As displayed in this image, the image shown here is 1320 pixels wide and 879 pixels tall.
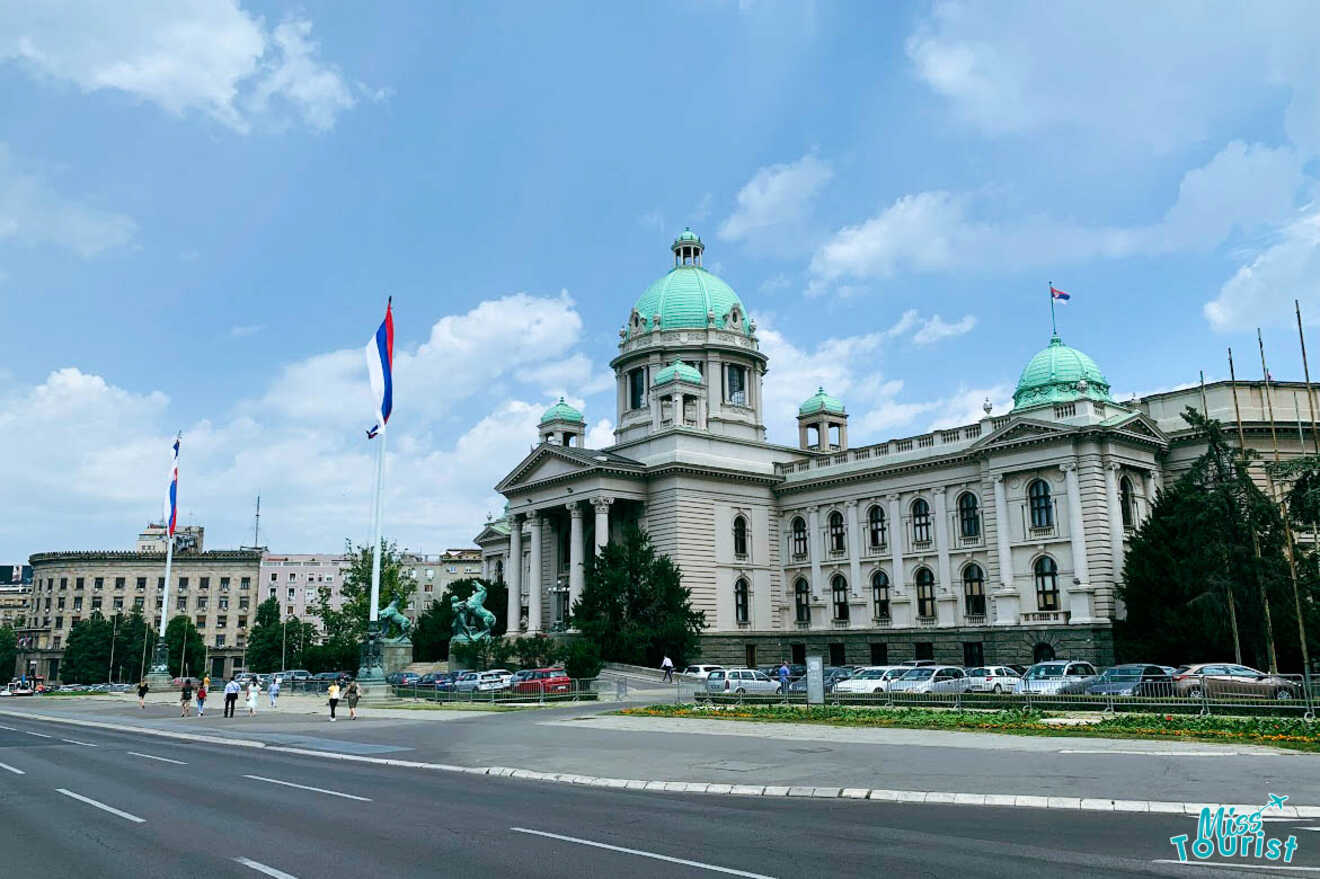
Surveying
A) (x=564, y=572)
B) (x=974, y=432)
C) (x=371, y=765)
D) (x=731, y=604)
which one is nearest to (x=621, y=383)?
(x=564, y=572)

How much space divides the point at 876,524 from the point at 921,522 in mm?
3783

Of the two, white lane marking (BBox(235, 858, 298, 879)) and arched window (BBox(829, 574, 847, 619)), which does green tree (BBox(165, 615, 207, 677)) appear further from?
white lane marking (BBox(235, 858, 298, 879))

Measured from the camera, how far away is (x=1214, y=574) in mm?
46969

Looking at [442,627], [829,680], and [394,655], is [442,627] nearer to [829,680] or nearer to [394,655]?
[394,655]

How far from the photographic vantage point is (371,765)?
82.0 ft

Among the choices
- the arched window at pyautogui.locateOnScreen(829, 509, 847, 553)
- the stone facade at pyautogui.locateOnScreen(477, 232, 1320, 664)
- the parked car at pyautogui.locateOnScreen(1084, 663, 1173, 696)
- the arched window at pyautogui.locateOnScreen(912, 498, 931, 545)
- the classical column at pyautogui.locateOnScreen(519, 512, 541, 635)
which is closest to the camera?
the parked car at pyautogui.locateOnScreen(1084, 663, 1173, 696)

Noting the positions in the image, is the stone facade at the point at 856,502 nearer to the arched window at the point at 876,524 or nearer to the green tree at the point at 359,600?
the arched window at the point at 876,524

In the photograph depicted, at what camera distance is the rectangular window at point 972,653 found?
2424 inches

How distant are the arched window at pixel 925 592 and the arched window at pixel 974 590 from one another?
2593 mm

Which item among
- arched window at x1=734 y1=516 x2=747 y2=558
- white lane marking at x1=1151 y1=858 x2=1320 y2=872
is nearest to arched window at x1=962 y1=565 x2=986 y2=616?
arched window at x1=734 y1=516 x2=747 y2=558

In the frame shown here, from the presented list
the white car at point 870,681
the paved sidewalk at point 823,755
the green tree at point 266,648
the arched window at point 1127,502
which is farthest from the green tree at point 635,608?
the green tree at point 266,648

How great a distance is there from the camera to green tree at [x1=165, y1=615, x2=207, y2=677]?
126312 millimetres

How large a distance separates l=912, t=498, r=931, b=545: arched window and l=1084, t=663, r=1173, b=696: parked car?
90.9 feet

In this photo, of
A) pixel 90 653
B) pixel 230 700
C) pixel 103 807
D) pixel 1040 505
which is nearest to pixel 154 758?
pixel 103 807
